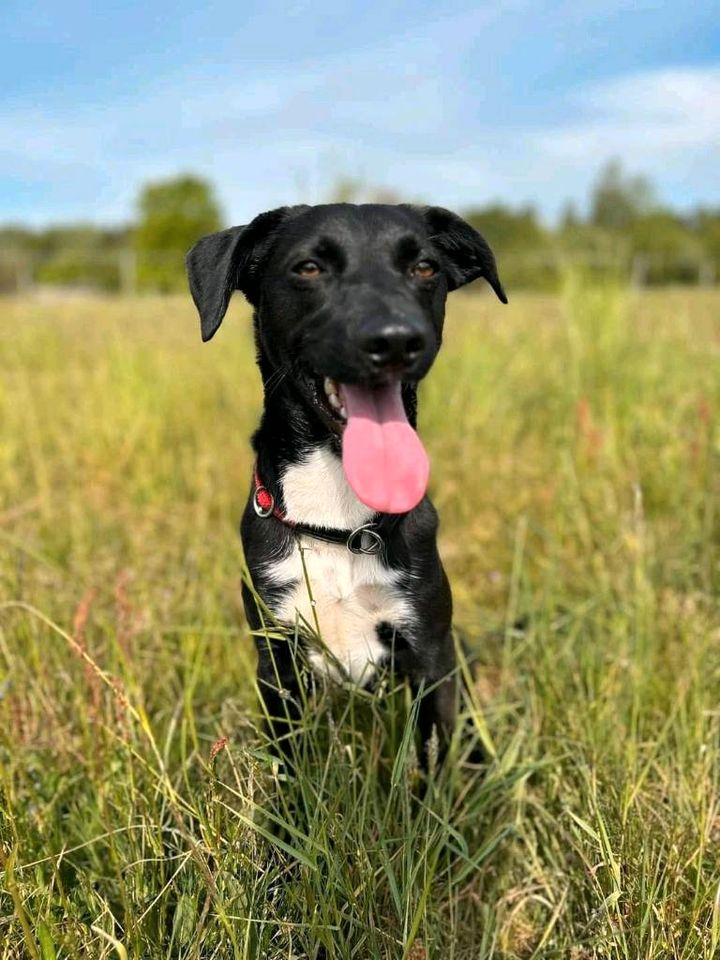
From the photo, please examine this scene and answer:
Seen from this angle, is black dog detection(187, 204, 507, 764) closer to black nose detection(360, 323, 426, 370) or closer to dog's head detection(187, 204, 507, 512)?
dog's head detection(187, 204, 507, 512)

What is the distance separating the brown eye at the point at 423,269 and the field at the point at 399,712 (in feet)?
2.81

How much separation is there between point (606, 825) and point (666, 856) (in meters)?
0.15

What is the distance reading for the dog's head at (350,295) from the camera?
169cm

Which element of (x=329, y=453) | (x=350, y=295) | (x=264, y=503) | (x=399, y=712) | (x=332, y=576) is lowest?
(x=399, y=712)

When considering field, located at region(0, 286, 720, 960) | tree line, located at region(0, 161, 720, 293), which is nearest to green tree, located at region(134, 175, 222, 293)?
tree line, located at region(0, 161, 720, 293)

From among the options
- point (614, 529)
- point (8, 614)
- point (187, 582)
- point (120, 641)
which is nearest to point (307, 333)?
point (120, 641)

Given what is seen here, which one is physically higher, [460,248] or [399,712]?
[460,248]

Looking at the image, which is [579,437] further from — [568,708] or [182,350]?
[182,350]

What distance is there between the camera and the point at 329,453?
1.98 metres

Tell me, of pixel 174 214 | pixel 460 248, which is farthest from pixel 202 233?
pixel 460 248

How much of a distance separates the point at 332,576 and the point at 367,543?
112 mm

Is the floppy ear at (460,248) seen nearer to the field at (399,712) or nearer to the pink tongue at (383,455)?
the pink tongue at (383,455)

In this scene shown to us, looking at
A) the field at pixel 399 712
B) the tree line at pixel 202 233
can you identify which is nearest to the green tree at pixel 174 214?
the tree line at pixel 202 233

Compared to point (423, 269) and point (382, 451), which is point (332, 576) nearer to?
point (382, 451)
